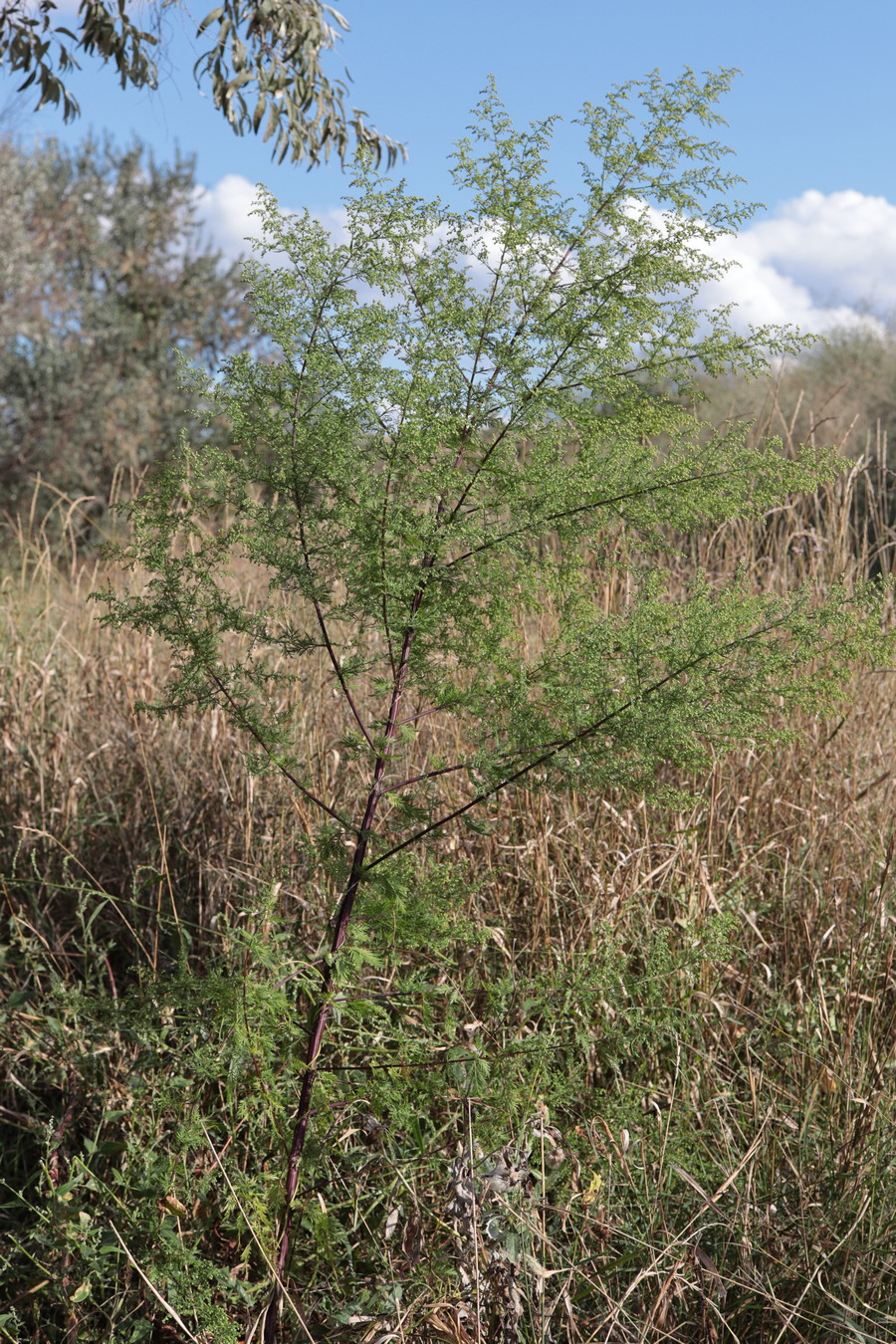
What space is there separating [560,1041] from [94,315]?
13.5 m

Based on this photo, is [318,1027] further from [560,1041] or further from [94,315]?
[94,315]

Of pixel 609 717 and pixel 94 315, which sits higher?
pixel 94 315

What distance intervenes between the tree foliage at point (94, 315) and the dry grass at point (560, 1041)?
10.3 metres

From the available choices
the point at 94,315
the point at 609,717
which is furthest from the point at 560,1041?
the point at 94,315

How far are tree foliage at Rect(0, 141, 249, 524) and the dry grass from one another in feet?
33.8

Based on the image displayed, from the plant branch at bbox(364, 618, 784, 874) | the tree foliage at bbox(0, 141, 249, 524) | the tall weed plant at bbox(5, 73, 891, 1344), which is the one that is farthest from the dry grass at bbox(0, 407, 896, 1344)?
the tree foliage at bbox(0, 141, 249, 524)

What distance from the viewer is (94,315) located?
1354 centimetres

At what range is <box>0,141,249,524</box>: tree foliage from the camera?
12.8 meters

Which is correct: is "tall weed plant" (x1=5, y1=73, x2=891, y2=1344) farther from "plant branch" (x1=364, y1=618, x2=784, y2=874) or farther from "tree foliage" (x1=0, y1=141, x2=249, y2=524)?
"tree foliage" (x1=0, y1=141, x2=249, y2=524)

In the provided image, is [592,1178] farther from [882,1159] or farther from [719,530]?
[719,530]

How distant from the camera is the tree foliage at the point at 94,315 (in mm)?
12836

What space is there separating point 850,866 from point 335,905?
1400 mm

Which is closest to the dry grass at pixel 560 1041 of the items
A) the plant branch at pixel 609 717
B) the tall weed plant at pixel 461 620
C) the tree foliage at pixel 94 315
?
the tall weed plant at pixel 461 620

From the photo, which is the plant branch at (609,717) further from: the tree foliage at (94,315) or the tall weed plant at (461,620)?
the tree foliage at (94,315)
